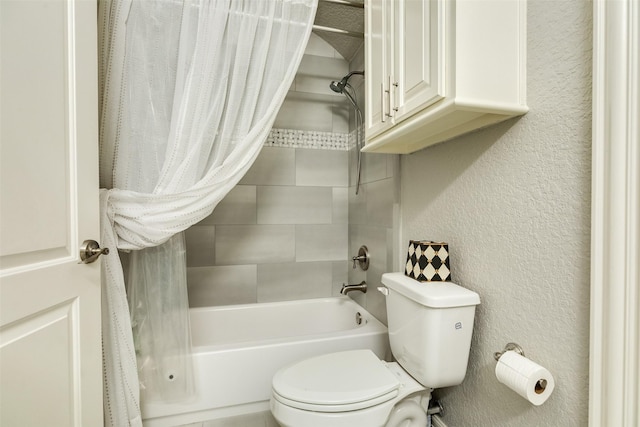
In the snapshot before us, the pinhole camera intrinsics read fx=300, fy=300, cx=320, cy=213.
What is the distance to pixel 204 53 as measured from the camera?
1.11 metres

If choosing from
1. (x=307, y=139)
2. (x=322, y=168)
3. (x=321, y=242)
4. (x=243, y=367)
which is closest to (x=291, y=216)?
(x=321, y=242)

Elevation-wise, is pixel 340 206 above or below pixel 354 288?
above

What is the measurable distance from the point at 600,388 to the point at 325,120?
2026 millimetres

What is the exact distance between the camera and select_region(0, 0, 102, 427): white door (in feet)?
2.16

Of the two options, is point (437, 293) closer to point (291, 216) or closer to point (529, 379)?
point (529, 379)

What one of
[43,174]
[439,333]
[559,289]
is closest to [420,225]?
[439,333]

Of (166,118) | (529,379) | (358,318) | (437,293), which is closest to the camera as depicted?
(529,379)

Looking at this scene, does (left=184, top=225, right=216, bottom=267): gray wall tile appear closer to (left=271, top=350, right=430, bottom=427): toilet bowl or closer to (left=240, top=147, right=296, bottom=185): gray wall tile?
(left=240, top=147, right=296, bottom=185): gray wall tile

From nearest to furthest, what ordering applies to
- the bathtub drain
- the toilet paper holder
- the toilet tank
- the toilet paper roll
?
the toilet paper roll, the toilet paper holder, the toilet tank, the bathtub drain

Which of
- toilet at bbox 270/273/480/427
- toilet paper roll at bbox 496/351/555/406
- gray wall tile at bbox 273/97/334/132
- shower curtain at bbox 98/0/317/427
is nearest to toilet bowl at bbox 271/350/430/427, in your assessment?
toilet at bbox 270/273/480/427

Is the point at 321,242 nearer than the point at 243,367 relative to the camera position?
No

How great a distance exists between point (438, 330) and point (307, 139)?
1622mm

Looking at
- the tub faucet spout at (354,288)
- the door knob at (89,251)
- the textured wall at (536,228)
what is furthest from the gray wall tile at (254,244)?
the textured wall at (536,228)

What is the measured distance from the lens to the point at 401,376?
1.18 metres
